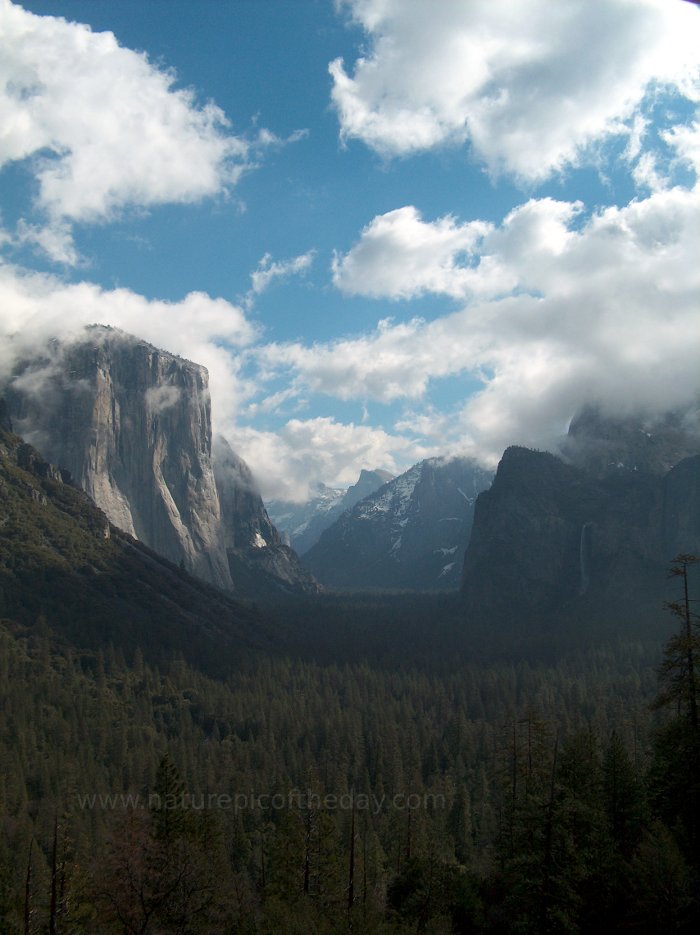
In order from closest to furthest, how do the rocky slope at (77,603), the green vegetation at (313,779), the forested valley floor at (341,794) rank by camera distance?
the forested valley floor at (341,794) < the green vegetation at (313,779) < the rocky slope at (77,603)

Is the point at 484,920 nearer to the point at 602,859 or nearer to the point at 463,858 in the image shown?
the point at 602,859

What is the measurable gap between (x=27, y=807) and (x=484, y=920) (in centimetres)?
5478

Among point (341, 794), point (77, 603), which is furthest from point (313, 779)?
point (77, 603)

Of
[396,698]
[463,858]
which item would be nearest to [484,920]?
[463,858]

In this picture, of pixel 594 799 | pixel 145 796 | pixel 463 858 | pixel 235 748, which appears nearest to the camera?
pixel 594 799

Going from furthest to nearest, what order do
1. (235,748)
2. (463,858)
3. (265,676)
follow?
(265,676), (235,748), (463,858)

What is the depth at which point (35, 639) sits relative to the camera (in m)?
146

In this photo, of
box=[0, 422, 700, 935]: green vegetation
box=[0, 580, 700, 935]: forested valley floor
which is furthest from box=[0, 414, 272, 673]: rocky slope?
box=[0, 580, 700, 935]: forested valley floor

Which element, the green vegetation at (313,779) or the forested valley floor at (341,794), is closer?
the forested valley floor at (341,794)

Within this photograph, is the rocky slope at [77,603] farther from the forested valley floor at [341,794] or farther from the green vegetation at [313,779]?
the forested valley floor at [341,794]

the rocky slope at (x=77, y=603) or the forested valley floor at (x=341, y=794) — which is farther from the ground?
the rocky slope at (x=77, y=603)

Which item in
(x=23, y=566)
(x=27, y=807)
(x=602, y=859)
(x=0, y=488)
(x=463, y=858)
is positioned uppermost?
(x=0, y=488)

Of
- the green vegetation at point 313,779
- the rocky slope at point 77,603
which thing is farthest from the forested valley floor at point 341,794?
the rocky slope at point 77,603

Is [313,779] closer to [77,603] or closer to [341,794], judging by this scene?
[341,794]
